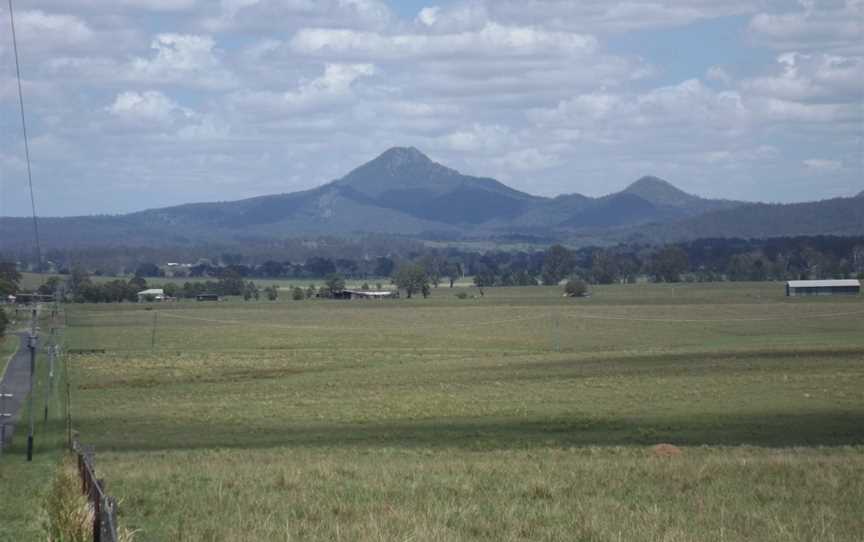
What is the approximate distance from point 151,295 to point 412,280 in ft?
177

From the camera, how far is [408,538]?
36.9ft

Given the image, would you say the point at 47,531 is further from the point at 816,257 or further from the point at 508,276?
the point at 508,276

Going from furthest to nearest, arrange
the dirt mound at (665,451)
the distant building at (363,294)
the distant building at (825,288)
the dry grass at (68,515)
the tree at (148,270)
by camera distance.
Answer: the distant building at (363,294), the tree at (148,270), the distant building at (825,288), the dirt mound at (665,451), the dry grass at (68,515)

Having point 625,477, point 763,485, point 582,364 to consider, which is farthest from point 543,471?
point 582,364

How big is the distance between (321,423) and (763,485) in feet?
62.2

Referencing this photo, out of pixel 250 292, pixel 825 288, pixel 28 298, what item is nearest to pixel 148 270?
pixel 250 292

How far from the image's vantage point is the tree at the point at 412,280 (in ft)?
519

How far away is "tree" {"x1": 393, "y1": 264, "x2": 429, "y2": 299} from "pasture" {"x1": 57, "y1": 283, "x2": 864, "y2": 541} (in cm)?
6918

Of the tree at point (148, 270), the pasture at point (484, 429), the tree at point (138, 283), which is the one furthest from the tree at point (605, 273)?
the pasture at point (484, 429)

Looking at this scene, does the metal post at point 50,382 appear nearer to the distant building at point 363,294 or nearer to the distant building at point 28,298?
the distant building at point 28,298

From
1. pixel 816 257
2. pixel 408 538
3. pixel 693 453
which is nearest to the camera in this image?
pixel 408 538

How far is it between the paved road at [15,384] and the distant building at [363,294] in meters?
102

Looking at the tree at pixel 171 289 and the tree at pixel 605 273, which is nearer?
the tree at pixel 171 289

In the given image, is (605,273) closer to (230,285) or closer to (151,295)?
(230,285)
